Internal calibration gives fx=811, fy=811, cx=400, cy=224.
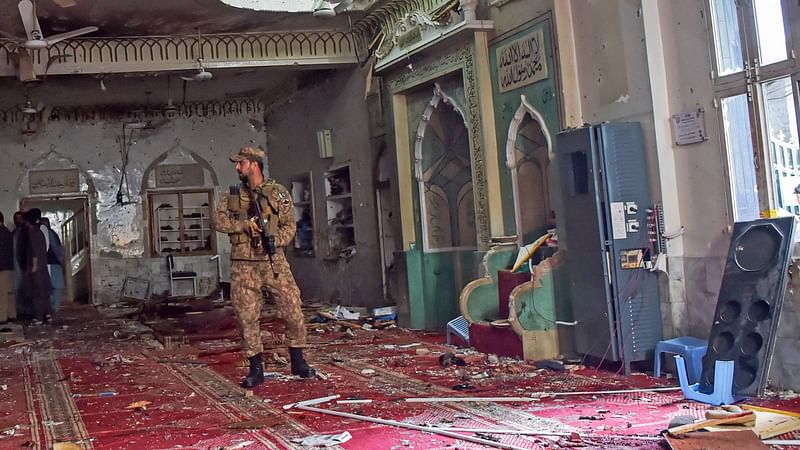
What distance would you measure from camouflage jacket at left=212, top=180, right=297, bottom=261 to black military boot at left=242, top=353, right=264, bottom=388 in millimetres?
730

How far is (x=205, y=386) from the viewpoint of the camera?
6.05 meters

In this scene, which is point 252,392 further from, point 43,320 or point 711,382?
point 43,320

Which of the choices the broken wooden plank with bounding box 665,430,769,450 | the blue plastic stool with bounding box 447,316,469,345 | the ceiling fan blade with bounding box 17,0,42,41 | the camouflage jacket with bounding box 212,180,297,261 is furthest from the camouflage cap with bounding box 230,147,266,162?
the broken wooden plank with bounding box 665,430,769,450

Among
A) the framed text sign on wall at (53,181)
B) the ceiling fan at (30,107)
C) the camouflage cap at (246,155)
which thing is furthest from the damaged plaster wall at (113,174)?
the camouflage cap at (246,155)

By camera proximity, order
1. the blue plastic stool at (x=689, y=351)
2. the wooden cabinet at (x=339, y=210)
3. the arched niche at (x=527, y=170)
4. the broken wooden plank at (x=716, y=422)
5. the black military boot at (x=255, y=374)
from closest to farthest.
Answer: the broken wooden plank at (x=716, y=422) → the blue plastic stool at (x=689, y=351) → the black military boot at (x=255, y=374) → the arched niche at (x=527, y=170) → the wooden cabinet at (x=339, y=210)

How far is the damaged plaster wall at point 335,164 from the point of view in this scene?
11016mm

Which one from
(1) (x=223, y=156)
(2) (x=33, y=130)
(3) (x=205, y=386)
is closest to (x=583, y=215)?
(3) (x=205, y=386)

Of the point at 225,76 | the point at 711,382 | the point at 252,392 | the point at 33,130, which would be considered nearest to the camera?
the point at 711,382

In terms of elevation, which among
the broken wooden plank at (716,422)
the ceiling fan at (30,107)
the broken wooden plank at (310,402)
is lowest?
the broken wooden plank at (716,422)

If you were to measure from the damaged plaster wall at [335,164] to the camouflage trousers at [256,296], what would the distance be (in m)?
4.69

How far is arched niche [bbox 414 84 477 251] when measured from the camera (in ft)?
28.6

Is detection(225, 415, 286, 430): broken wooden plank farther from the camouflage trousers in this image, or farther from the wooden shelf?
the wooden shelf

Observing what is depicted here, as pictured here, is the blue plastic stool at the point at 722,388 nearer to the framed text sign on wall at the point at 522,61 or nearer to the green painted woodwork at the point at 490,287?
the green painted woodwork at the point at 490,287

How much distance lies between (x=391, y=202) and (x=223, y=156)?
577 centimetres
